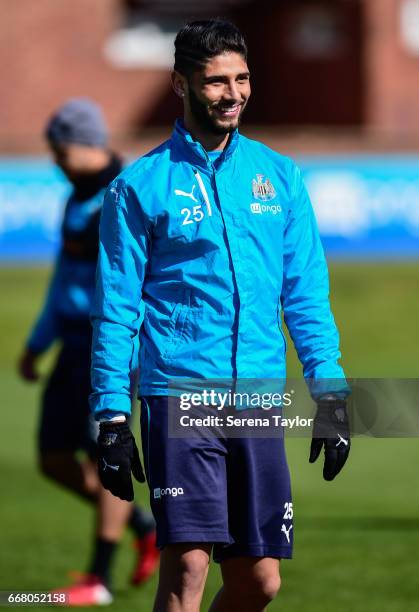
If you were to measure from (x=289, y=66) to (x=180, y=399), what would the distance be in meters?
33.8

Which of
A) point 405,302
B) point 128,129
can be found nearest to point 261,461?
point 405,302

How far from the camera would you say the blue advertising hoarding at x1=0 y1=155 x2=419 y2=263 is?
2095 cm

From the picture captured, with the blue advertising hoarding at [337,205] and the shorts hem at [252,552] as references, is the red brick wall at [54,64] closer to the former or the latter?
the blue advertising hoarding at [337,205]

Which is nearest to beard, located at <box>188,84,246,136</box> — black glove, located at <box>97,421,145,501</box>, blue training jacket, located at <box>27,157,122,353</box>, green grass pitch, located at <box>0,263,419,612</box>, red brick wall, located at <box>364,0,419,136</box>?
black glove, located at <box>97,421,145,501</box>

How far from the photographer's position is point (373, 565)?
7.46 m

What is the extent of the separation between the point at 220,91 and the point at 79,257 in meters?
2.49

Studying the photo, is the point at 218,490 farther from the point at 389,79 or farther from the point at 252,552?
the point at 389,79

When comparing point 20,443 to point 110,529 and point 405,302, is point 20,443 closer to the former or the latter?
point 110,529

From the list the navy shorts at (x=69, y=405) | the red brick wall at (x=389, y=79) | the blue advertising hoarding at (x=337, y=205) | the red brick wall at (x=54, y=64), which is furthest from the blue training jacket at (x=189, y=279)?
the red brick wall at (x=54, y=64)

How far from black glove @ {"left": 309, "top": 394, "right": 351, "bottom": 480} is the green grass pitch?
203 cm

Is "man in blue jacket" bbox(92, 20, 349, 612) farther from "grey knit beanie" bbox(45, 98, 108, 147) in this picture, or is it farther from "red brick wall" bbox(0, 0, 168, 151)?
"red brick wall" bbox(0, 0, 168, 151)

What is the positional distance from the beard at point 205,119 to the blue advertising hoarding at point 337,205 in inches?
638

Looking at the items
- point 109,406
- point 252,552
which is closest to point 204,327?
point 109,406

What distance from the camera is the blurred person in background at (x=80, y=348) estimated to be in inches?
273
